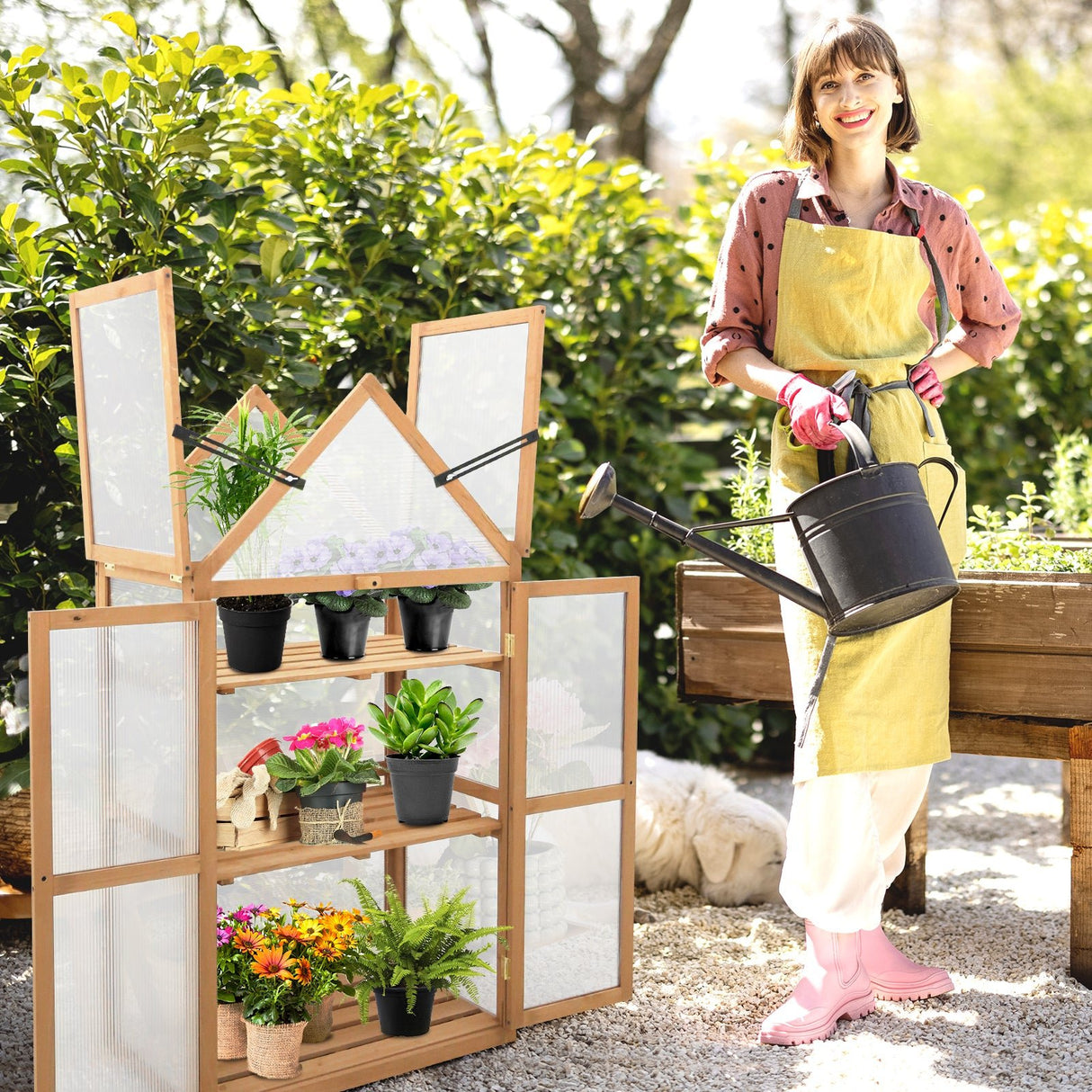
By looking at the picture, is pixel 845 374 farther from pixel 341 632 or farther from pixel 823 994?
pixel 823 994

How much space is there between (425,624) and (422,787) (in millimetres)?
299

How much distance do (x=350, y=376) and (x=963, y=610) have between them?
166cm

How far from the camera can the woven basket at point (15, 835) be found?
274 cm

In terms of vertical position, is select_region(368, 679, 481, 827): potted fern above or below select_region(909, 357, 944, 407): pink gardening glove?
below

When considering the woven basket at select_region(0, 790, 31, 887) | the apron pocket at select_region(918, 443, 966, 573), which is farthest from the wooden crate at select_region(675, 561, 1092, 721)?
the woven basket at select_region(0, 790, 31, 887)

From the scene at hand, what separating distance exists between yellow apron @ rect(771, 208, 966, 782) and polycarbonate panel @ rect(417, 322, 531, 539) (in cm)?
51

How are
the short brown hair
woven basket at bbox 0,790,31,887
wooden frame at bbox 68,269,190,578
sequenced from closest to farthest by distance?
wooden frame at bbox 68,269,190,578 → the short brown hair → woven basket at bbox 0,790,31,887

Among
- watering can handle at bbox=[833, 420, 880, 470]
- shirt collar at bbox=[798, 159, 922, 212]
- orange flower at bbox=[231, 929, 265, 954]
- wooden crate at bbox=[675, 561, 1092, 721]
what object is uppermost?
shirt collar at bbox=[798, 159, 922, 212]

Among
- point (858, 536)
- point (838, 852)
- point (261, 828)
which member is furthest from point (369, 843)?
point (858, 536)

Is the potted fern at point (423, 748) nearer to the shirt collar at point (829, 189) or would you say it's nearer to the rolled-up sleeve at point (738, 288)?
the rolled-up sleeve at point (738, 288)

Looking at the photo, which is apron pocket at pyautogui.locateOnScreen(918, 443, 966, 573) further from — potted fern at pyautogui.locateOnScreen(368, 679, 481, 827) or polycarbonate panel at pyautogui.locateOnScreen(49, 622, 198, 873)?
polycarbonate panel at pyautogui.locateOnScreen(49, 622, 198, 873)

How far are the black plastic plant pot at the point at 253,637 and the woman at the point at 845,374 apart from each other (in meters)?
0.97

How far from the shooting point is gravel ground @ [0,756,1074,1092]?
2146 millimetres

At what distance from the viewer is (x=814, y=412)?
2.10 metres
